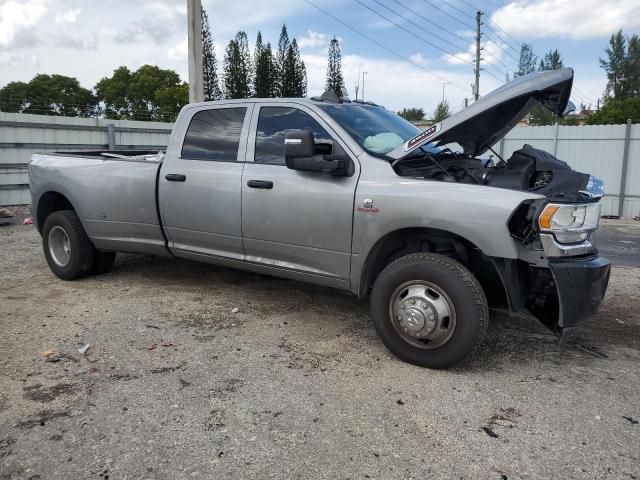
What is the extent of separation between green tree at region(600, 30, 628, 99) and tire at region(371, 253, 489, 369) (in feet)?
270

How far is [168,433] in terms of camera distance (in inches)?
113

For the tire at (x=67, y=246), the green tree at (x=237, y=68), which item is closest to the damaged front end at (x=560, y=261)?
the tire at (x=67, y=246)

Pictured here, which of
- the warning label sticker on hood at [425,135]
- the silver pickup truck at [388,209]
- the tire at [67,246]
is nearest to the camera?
the silver pickup truck at [388,209]

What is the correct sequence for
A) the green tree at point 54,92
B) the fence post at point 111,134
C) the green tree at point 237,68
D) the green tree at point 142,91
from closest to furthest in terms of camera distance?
the fence post at point 111,134 < the green tree at point 237,68 < the green tree at point 142,91 < the green tree at point 54,92

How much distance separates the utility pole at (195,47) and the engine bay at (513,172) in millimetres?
9041

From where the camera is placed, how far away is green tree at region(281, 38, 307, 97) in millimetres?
64188

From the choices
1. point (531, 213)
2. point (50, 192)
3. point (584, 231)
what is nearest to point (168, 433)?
point (531, 213)

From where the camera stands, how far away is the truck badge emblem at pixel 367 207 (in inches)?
150

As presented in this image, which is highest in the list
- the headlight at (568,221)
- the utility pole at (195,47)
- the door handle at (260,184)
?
the utility pole at (195,47)

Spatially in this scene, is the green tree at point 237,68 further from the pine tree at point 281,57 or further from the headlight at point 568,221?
the headlight at point 568,221

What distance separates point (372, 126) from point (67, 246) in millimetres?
3673

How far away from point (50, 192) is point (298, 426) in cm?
446

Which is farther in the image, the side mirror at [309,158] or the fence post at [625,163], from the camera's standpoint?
the fence post at [625,163]

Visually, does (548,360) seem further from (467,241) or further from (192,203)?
(192,203)
